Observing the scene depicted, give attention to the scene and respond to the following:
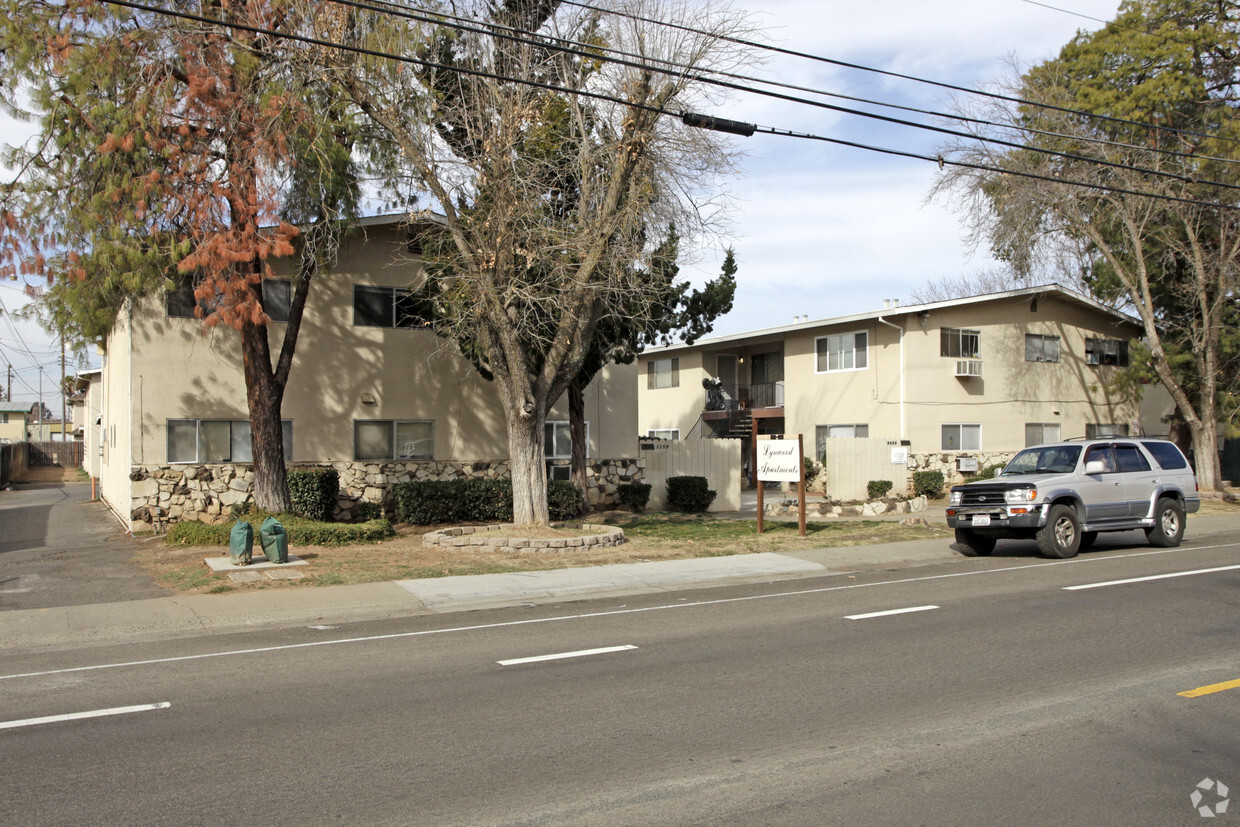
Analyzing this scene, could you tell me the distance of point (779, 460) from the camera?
18656 millimetres

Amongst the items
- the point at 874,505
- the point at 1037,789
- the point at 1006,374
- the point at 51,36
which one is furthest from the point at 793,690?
the point at 1006,374

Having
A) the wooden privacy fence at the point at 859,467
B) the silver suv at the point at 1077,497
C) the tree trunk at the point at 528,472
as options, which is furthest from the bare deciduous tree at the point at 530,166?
the wooden privacy fence at the point at 859,467

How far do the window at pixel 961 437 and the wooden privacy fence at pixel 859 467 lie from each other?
6.54ft

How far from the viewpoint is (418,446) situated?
2236cm

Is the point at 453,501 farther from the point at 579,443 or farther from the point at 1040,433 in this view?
the point at 1040,433

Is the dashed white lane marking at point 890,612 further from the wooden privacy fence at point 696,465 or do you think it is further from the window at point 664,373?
the window at point 664,373

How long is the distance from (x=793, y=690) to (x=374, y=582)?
25.5 feet

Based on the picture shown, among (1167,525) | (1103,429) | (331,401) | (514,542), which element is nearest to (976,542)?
(1167,525)

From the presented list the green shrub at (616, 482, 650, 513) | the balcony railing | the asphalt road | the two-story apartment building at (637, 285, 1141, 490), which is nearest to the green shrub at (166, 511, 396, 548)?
the asphalt road

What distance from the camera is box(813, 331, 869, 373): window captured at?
31.7 meters

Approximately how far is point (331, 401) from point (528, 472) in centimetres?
621

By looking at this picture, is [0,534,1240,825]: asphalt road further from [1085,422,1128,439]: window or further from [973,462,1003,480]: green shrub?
[1085,422,1128,439]: window

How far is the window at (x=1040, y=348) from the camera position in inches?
1281

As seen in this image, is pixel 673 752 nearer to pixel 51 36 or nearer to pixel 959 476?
pixel 51 36
